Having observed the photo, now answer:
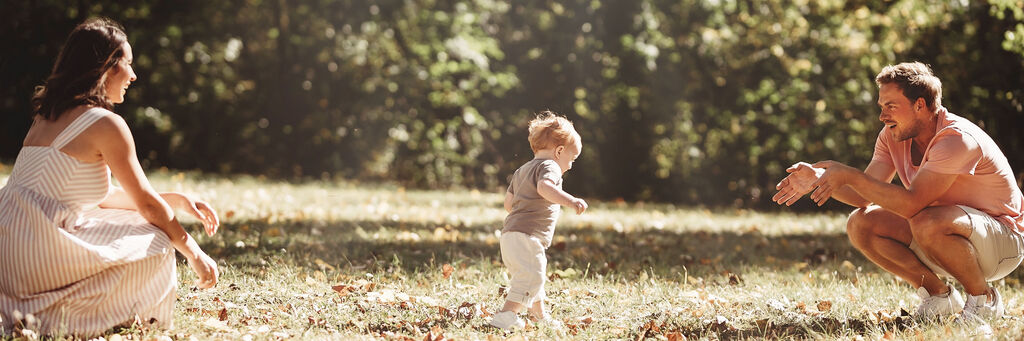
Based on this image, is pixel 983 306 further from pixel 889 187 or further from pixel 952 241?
pixel 889 187

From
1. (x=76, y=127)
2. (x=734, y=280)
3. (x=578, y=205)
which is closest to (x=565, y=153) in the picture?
(x=578, y=205)

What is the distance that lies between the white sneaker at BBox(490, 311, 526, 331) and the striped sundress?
4.69ft

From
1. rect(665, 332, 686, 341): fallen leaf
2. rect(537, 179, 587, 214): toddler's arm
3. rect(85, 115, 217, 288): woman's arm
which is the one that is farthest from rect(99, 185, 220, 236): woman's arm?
rect(665, 332, 686, 341): fallen leaf

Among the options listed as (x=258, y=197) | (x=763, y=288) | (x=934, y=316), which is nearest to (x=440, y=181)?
(x=258, y=197)

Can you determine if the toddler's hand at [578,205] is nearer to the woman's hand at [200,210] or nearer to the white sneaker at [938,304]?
the woman's hand at [200,210]

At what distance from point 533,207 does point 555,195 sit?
0.24 m

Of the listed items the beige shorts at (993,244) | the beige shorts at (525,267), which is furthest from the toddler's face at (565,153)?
the beige shorts at (993,244)

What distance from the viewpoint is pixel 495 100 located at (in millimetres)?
13797

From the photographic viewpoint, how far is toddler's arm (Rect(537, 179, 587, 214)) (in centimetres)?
385

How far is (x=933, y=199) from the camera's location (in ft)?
13.0

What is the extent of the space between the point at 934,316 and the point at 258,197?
6.96 metres

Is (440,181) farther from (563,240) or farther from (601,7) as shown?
(563,240)

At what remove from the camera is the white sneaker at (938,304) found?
13.7ft

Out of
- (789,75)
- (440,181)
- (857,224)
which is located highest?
(789,75)
